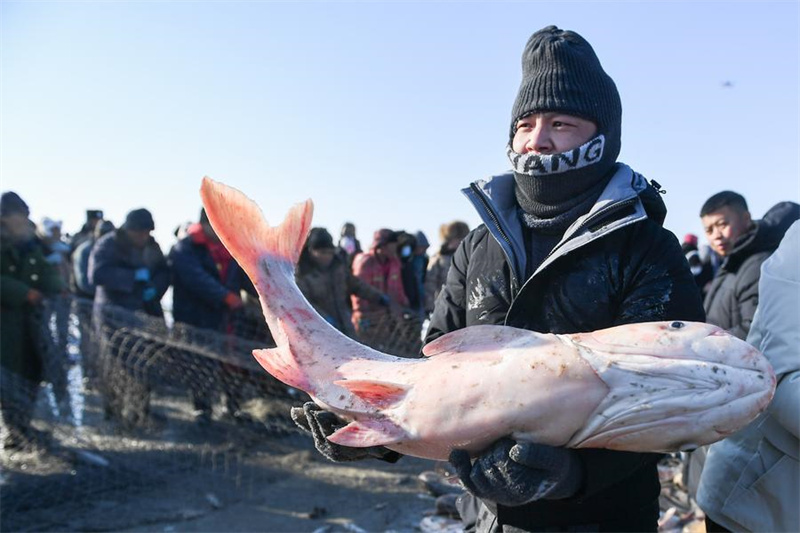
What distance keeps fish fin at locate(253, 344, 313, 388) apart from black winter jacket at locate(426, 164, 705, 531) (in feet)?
1.95

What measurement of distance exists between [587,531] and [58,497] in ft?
15.5

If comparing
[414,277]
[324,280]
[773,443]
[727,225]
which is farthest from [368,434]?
[414,277]

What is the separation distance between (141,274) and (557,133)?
6.63m

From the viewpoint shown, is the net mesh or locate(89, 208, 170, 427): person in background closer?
the net mesh

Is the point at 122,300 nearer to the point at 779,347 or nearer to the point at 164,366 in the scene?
the point at 164,366

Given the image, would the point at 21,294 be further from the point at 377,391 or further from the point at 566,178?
the point at 566,178

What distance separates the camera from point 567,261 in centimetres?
204

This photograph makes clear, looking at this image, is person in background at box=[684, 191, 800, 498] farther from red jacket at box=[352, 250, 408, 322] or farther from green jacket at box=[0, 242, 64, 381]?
green jacket at box=[0, 242, 64, 381]

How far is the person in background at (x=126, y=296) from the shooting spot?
6.22m

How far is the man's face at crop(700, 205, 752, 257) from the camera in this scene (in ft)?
17.1

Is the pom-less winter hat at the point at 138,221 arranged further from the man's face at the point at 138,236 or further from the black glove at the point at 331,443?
the black glove at the point at 331,443

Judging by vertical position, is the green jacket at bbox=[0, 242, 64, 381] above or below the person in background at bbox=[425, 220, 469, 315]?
below

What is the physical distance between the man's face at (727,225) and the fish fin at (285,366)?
3.92 m

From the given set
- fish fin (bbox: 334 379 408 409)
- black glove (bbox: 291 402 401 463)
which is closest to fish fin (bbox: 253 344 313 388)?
black glove (bbox: 291 402 401 463)
